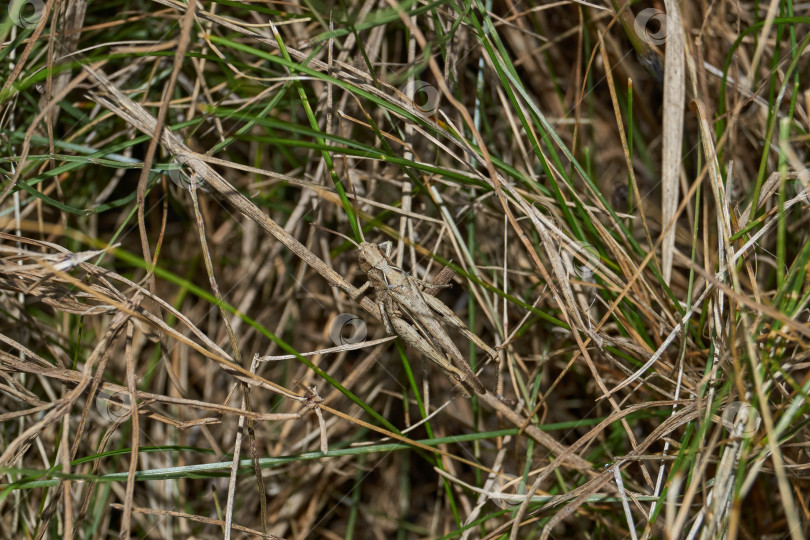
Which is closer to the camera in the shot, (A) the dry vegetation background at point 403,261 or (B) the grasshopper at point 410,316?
(A) the dry vegetation background at point 403,261

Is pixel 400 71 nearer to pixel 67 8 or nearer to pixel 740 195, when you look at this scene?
pixel 67 8

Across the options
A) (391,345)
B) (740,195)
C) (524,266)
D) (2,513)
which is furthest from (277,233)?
(740,195)

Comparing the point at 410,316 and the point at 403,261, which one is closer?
the point at 410,316

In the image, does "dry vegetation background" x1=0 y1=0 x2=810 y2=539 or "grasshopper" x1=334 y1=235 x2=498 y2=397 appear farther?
"grasshopper" x1=334 y1=235 x2=498 y2=397

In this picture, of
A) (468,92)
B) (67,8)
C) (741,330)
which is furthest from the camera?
(468,92)
